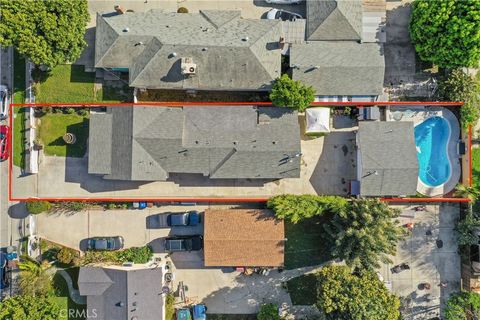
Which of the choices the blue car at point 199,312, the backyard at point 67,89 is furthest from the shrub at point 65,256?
A: the backyard at point 67,89

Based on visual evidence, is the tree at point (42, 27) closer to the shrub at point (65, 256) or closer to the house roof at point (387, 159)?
the shrub at point (65, 256)

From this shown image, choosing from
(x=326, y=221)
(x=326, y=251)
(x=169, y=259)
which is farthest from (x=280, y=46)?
(x=169, y=259)

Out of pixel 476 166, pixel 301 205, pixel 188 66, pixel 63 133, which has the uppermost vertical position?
pixel 188 66

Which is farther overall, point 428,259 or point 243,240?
point 428,259

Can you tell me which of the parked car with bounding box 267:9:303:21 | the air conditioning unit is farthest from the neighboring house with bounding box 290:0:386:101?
the air conditioning unit

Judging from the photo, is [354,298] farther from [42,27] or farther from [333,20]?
[42,27]

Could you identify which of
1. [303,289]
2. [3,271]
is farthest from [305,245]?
[3,271]

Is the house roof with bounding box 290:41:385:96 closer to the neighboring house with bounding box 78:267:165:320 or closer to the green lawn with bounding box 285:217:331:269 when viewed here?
the green lawn with bounding box 285:217:331:269
